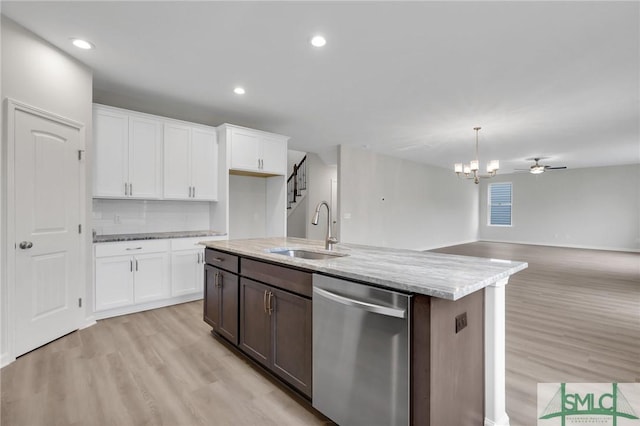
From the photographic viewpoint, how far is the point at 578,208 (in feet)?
32.9

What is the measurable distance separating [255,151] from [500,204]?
11076mm

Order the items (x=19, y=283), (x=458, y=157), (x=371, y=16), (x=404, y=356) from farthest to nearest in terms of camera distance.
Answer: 1. (x=458, y=157)
2. (x=19, y=283)
3. (x=371, y=16)
4. (x=404, y=356)

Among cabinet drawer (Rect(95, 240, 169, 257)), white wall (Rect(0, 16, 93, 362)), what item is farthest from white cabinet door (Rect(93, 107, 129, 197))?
cabinet drawer (Rect(95, 240, 169, 257))

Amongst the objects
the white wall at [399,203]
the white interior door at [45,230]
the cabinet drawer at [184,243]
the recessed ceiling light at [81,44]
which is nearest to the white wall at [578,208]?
the white wall at [399,203]

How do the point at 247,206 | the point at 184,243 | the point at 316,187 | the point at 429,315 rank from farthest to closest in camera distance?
the point at 316,187, the point at 247,206, the point at 184,243, the point at 429,315

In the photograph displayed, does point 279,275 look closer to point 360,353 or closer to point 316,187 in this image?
point 360,353

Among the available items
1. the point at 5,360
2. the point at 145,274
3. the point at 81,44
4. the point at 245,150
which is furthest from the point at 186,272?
the point at 81,44

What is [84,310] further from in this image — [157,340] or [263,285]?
[263,285]

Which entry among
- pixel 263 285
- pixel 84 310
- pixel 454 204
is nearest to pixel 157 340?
pixel 84 310

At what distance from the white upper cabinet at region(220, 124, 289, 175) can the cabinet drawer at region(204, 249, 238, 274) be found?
1813 millimetres

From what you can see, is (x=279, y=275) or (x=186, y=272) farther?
(x=186, y=272)

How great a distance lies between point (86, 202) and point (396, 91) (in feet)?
12.3

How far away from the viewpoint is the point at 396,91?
3674mm

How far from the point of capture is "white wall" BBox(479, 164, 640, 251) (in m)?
9.24
